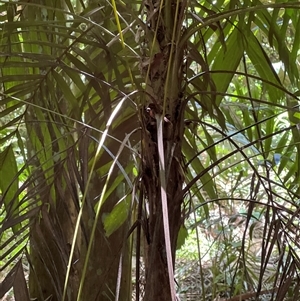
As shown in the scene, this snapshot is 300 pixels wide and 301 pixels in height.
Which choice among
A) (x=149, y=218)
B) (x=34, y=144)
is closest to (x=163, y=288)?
(x=149, y=218)

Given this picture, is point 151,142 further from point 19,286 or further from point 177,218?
point 19,286

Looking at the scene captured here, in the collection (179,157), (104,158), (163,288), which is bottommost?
(163,288)

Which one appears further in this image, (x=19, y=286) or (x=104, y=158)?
(x=104, y=158)

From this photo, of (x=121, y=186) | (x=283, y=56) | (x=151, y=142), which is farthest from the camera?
(x=121, y=186)

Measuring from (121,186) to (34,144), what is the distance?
0.35 meters

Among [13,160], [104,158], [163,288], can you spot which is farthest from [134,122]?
[163,288]

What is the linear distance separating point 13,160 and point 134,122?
179 mm

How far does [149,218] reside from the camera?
0.44 metres

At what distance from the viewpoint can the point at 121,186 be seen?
3.22ft

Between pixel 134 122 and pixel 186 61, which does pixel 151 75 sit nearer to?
pixel 186 61

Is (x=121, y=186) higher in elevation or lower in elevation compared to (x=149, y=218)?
higher

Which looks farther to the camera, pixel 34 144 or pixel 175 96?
pixel 34 144

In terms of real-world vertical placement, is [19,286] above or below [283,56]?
below

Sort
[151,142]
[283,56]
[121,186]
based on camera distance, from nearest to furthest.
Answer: [151,142]
[283,56]
[121,186]
